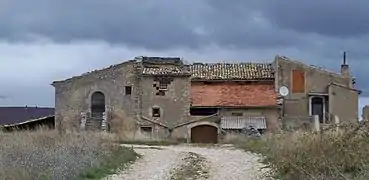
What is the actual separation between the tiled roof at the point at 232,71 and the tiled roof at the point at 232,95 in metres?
0.67

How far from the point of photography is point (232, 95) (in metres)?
53.2

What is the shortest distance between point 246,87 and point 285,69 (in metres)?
3.27

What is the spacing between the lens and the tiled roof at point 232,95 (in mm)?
52219

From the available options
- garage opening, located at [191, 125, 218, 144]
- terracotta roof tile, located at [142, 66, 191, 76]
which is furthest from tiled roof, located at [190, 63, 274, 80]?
garage opening, located at [191, 125, 218, 144]

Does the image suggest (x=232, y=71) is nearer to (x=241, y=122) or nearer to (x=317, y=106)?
(x=241, y=122)

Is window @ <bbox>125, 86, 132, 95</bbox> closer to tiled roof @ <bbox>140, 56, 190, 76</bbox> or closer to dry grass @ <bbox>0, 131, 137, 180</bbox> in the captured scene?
tiled roof @ <bbox>140, 56, 190, 76</bbox>

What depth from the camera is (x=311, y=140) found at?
57.5ft

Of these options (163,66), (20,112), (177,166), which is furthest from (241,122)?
(177,166)

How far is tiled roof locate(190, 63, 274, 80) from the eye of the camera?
54850 millimetres

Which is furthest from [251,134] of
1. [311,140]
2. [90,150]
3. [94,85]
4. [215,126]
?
[311,140]

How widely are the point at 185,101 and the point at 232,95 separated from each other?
366 cm

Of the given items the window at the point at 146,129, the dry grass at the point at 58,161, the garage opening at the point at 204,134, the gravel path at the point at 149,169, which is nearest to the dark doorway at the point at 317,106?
the garage opening at the point at 204,134

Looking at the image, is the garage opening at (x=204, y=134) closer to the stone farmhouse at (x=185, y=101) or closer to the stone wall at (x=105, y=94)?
the stone farmhouse at (x=185, y=101)

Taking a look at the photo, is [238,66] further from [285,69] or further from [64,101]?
[64,101]
